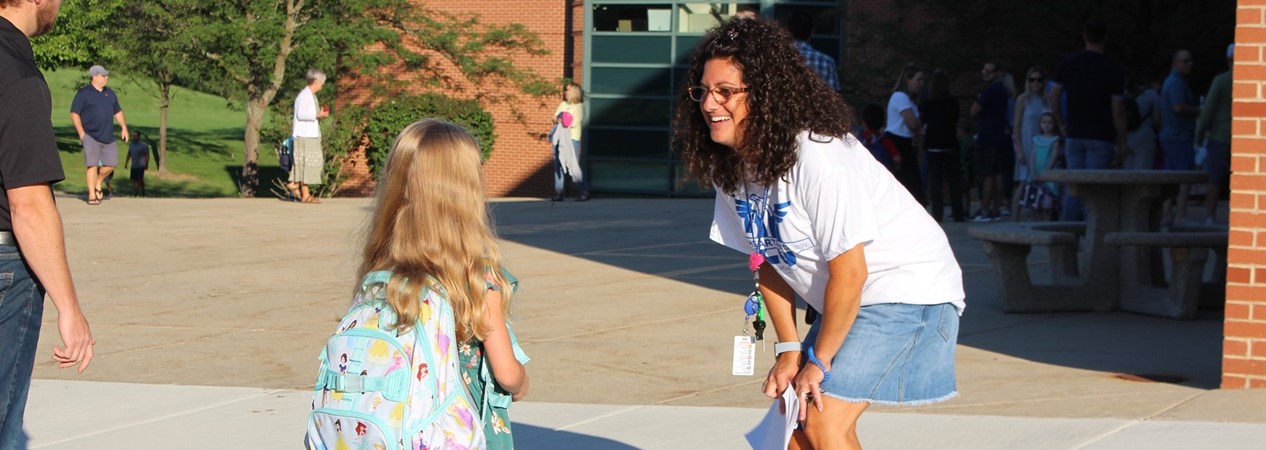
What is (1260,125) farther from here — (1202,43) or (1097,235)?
(1202,43)

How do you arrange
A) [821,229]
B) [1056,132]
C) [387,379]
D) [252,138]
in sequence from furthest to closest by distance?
[252,138] < [1056,132] < [821,229] < [387,379]

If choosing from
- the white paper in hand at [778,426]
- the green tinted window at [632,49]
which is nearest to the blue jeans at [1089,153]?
the white paper in hand at [778,426]

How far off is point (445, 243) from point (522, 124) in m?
27.8

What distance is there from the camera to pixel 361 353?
3.29 m

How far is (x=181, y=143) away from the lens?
5472cm

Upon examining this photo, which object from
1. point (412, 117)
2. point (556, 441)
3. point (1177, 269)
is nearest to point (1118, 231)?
point (1177, 269)

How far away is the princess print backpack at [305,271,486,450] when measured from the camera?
328 cm

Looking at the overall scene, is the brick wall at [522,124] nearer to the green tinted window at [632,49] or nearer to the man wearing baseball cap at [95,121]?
the green tinted window at [632,49]

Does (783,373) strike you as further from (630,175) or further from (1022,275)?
(630,175)

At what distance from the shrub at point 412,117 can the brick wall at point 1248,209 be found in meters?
18.5

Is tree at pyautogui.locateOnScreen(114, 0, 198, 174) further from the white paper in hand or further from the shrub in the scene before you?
the white paper in hand

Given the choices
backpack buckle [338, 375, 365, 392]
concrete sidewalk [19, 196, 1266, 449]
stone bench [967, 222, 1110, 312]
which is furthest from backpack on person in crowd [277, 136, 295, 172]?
backpack buckle [338, 375, 365, 392]

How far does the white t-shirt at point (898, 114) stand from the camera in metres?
14.2

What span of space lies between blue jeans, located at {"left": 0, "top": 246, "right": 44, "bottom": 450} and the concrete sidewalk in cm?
84
